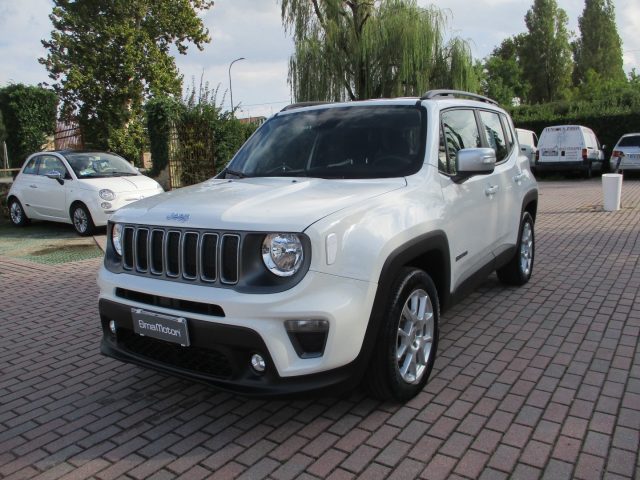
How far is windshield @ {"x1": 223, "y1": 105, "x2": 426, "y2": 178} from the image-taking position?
391 centimetres

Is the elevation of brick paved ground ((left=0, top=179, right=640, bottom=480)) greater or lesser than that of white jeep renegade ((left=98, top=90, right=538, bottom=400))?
lesser

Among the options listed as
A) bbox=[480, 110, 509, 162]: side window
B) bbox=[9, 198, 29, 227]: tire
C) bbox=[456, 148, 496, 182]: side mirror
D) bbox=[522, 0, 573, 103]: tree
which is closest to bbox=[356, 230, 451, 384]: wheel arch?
bbox=[456, 148, 496, 182]: side mirror

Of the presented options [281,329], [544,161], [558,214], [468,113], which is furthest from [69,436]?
[544,161]

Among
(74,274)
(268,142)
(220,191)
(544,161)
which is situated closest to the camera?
(220,191)

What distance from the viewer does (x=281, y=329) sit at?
278 cm

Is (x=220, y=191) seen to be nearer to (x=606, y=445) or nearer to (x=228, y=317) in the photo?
(x=228, y=317)

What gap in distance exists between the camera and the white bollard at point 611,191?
11672 millimetres

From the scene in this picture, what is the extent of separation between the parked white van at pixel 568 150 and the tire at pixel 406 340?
18.2m

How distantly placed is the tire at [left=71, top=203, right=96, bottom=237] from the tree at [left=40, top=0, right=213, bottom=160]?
20525 millimetres

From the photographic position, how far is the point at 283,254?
2.83 meters

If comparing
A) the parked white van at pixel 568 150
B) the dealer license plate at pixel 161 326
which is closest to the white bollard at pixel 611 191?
the parked white van at pixel 568 150

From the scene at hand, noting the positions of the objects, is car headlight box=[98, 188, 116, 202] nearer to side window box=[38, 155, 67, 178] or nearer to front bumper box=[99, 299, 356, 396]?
side window box=[38, 155, 67, 178]

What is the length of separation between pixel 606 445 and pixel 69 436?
2933mm

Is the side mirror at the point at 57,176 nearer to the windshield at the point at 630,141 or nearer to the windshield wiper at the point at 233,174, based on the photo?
the windshield wiper at the point at 233,174
